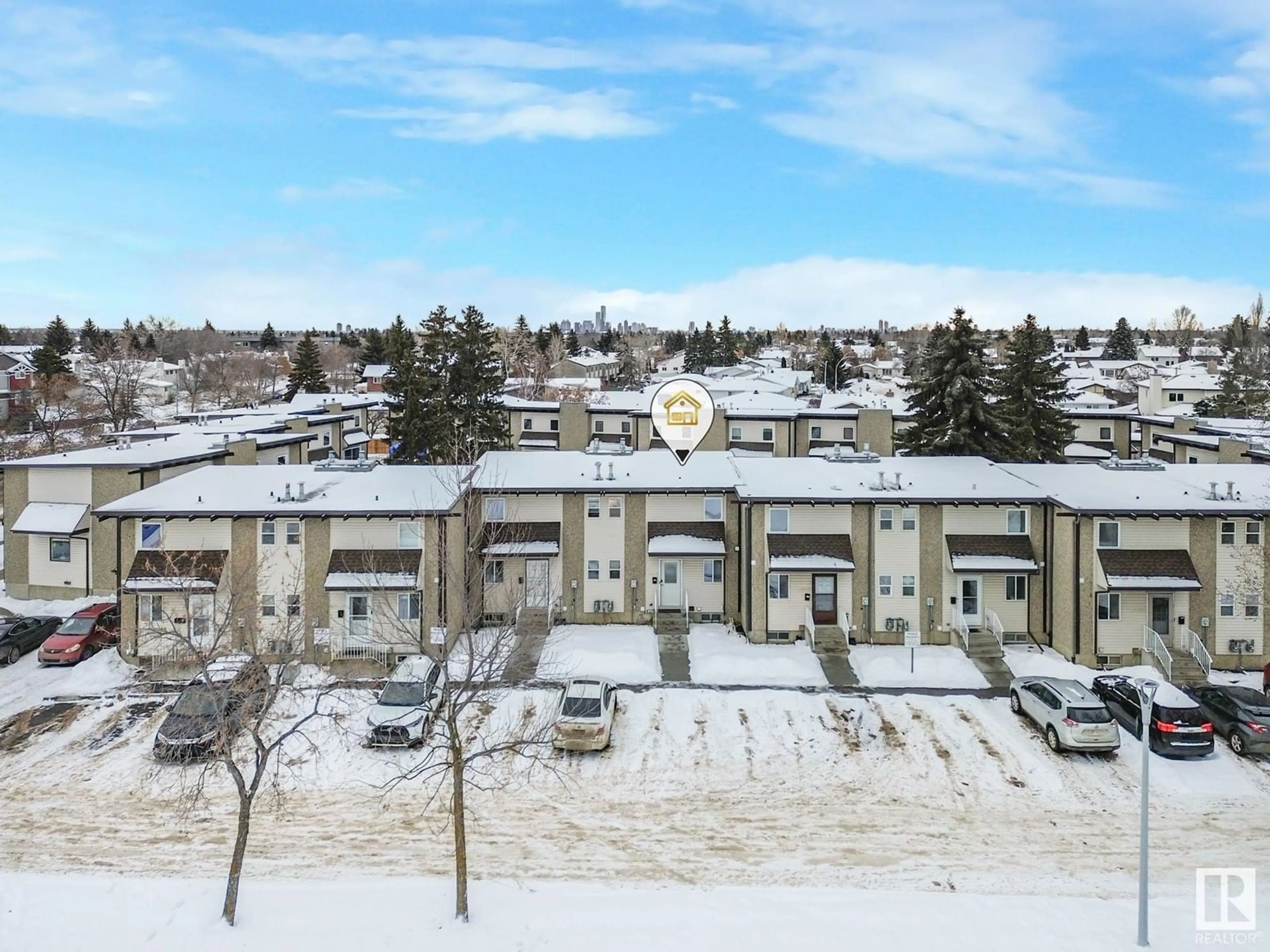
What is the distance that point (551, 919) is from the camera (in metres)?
14.6

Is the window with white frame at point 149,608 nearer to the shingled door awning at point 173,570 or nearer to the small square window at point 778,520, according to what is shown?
the shingled door awning at point 173,570

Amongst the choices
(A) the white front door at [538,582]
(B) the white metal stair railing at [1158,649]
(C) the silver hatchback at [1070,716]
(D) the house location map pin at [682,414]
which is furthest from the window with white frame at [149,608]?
(B) the white metal stair railing at [1158,649]

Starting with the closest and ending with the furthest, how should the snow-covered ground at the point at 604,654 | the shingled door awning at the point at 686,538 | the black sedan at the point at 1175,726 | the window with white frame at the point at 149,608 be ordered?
the black sedan at the point at 1175,726, the snow-covered ground at the point at 604,654, the window with white frame at the point at 149,608, the shingled door awning at the point at 686,538

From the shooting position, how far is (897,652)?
92.6 feet

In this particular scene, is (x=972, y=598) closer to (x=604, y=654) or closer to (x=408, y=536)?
(x=604, y=654)

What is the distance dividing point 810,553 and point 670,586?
5.18 metres

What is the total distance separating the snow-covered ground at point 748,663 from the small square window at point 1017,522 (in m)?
8.05

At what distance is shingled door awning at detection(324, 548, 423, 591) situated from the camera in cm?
2673

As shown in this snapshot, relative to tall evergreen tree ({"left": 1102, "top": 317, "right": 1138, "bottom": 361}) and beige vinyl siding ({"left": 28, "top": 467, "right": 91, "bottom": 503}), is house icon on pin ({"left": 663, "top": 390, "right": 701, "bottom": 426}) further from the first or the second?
tall evergreen tree ({"left": 1102, "top": 317, "right": 1138, "bottom": 361})

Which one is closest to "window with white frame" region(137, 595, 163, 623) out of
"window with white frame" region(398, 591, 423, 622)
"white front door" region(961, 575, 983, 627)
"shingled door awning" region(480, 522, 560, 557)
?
"window with white frame" region(398, 591, 423, 622)

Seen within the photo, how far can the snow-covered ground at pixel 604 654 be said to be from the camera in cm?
2611

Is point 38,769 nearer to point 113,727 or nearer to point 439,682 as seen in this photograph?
point 113,727

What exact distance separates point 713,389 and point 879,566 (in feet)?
169

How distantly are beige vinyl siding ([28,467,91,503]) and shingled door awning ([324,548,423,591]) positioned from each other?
13305 millimetres
